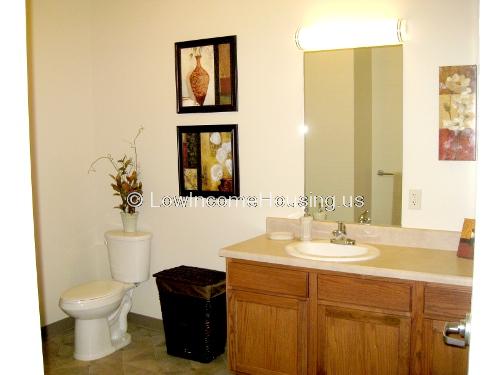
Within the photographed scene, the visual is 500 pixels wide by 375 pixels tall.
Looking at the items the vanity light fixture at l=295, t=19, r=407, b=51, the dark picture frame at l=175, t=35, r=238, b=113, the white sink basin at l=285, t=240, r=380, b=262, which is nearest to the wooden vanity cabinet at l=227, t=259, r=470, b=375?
the white sink basin at l=285, t=240, r=380, b=262

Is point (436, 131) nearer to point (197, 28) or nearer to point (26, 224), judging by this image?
point (197, 28)

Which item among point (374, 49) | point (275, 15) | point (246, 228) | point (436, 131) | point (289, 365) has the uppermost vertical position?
point (275, 15)

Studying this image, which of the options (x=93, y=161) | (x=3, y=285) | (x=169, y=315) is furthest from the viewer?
(x=93, y=161)

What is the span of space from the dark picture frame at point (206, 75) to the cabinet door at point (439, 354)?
1.80 meters

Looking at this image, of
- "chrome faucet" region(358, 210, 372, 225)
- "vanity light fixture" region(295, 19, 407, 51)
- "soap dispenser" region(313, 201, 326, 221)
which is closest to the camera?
"vanity light fixture" region(295, 19, 407, 51)

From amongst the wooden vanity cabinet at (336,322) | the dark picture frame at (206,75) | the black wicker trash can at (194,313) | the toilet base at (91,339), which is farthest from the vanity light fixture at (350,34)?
the toilet base at (91,339)

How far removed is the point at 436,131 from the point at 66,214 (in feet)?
8.75

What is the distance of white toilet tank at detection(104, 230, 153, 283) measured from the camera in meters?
3.55

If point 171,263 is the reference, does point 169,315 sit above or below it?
below

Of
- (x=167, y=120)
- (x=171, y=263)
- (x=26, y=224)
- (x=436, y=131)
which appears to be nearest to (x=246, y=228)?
(x=171, y=263)

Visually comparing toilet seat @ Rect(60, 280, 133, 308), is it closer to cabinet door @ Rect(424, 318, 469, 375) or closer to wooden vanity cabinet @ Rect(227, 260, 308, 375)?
wooden vanity cabinet @ Rect(227, 260, 308, 375)

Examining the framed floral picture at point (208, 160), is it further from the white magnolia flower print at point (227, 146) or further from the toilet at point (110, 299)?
the toilet at point (110, 299)

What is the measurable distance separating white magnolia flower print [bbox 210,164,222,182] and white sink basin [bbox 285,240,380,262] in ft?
2.50

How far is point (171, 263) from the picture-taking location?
3627mm
